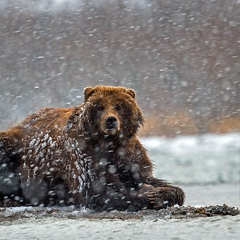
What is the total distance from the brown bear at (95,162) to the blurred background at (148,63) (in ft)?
28.3

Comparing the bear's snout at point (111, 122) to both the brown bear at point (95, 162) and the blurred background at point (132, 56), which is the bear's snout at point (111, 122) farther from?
the blurred background at point (132, 56)

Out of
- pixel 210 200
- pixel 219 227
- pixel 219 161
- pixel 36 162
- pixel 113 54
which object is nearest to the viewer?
pixel 219 227

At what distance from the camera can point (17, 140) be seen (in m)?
6.53

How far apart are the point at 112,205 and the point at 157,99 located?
11.3m

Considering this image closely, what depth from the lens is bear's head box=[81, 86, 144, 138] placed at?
5.73 m

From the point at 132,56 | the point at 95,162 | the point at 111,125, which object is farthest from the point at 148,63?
the point at 111,125

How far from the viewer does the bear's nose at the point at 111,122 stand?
555cm

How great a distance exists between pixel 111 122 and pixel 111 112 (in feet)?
0.36

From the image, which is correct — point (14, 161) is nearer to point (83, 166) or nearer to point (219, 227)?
point (83, 166)

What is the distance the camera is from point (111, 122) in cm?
557

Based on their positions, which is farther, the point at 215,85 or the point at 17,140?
the point at 215,85

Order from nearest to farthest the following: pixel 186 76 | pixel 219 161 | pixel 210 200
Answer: pixel 210 200
pixel 219 161
pixel 186 76

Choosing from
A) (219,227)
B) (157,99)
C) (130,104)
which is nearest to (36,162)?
(130,104)

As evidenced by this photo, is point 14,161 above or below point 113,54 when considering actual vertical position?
below
